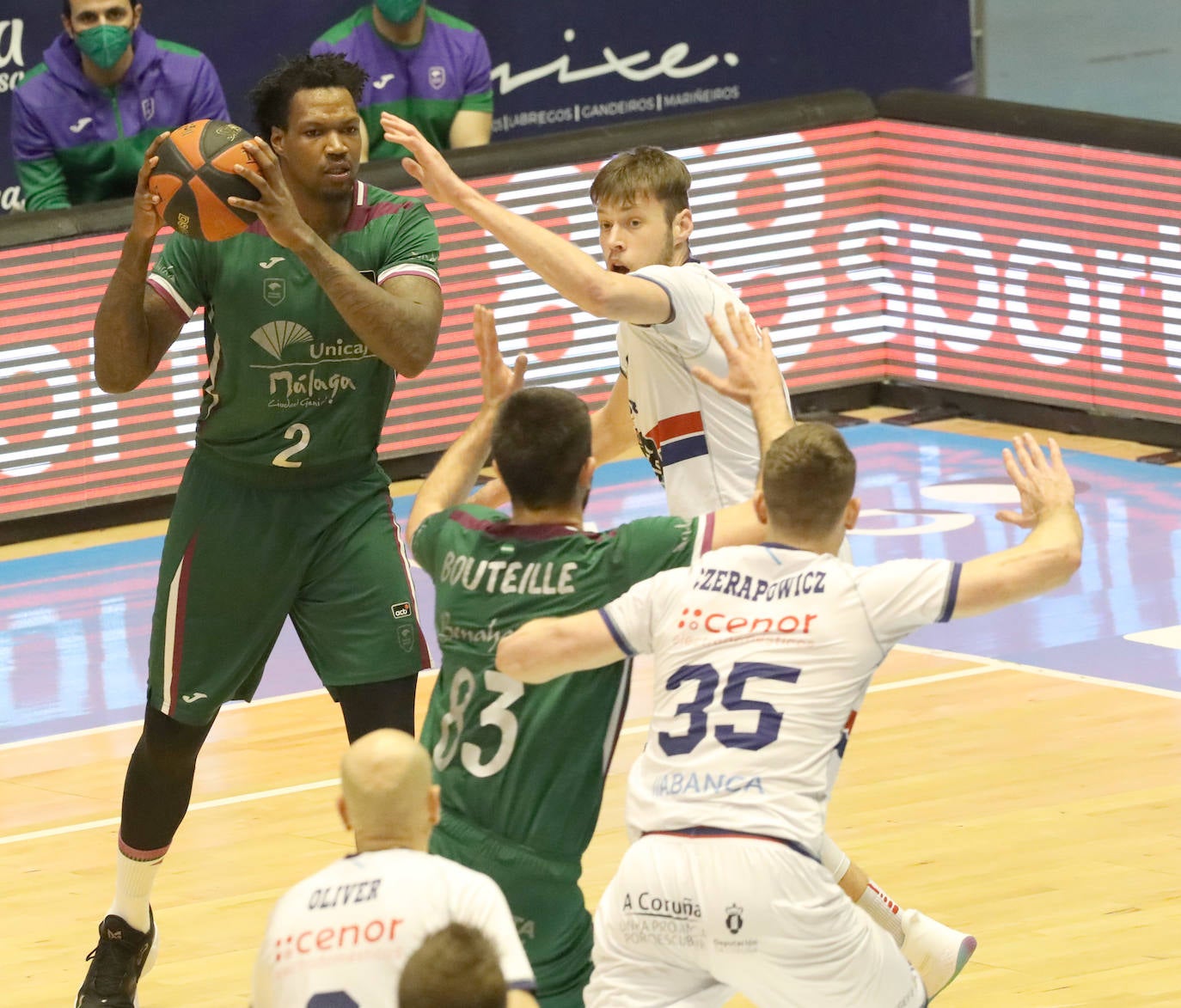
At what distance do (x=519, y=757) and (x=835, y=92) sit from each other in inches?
362

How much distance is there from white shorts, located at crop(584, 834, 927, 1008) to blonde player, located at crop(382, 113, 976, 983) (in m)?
1.07

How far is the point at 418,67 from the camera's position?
495 inches

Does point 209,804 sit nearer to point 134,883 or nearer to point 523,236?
point 134,883

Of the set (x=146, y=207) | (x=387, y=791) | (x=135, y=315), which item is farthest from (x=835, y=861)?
(x=146, y=207)

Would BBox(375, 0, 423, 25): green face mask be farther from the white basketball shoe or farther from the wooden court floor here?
the white basketball shoe

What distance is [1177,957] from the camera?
6449mm

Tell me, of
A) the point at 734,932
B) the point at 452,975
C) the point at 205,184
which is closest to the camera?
the point at 452,975

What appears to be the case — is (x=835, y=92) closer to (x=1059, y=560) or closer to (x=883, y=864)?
(x=883, y=864)

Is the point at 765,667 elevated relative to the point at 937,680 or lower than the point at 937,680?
elevated

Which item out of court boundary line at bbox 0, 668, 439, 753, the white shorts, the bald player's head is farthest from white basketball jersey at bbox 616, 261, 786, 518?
court boundary line at bbox 0, 668, 439, 753

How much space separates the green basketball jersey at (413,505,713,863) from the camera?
16.1 ft

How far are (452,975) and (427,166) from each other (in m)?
2.58

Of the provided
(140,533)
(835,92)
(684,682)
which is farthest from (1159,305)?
(684,682)

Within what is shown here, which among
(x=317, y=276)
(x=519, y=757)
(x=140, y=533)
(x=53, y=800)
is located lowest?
(x=140, y=533)
